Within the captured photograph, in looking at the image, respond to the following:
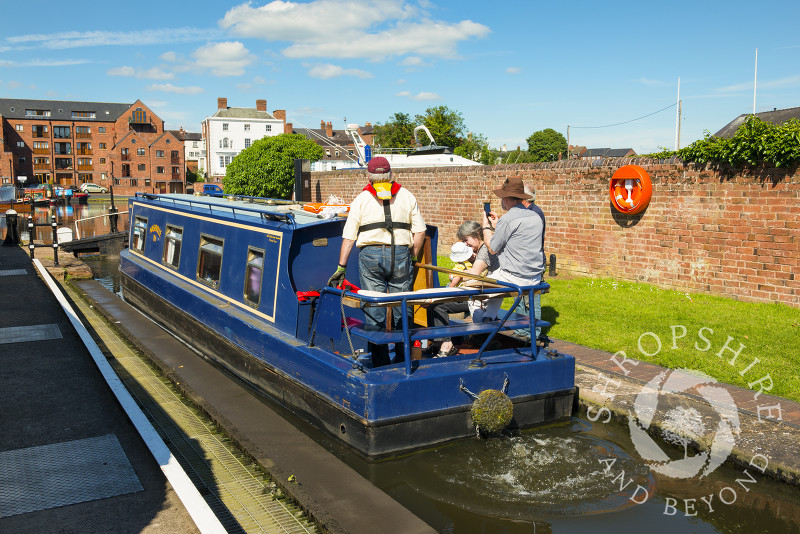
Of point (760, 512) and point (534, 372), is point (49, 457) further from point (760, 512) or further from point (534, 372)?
point (760, 512)

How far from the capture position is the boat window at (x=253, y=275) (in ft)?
22.4

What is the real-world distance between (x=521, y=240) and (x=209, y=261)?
4529 millimetres

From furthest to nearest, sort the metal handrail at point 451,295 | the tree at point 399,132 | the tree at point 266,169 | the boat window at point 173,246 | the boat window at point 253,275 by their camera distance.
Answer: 1. the tree at point 399,132
2. the tree at point 266,169
3. the boat window at point 173,246
4. the boat window at point 253,275
5. the metal handrail at point 451,295

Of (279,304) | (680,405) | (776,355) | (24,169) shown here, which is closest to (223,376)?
(279,304)

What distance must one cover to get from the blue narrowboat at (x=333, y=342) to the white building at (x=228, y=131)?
75.3m

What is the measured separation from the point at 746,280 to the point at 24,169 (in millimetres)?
86545

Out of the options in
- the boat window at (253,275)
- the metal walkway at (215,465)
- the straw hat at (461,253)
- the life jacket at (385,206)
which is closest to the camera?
the metal walkway at (215,465)

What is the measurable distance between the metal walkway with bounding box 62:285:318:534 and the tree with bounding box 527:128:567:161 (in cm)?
9087

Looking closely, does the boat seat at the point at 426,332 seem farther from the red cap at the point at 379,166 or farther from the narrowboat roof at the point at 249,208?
the narrowboat roof at the point at 249,208

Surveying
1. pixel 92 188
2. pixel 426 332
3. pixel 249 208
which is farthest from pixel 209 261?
pixel 92 188

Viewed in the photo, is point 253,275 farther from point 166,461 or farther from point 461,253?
point 166,461

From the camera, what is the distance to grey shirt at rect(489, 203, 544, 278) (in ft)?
18.7

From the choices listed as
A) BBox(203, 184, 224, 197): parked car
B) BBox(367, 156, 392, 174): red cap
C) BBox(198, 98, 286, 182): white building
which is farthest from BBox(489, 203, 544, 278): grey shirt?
BBox(198, 98, 286, 182): white building

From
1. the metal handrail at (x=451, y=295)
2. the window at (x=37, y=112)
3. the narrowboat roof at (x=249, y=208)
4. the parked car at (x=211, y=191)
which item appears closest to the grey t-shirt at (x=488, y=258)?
the metal handrail at (x=451, y=295)
